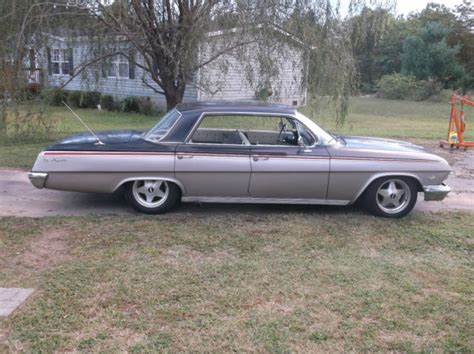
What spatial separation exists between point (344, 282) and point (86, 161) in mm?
3205

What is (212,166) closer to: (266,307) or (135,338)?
(266,307)

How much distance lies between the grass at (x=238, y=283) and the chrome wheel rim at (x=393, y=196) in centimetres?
21

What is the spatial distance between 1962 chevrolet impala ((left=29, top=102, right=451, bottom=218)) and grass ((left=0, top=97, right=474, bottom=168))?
361 centimetres

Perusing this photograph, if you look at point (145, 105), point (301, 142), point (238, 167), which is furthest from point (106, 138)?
point (145, 105)

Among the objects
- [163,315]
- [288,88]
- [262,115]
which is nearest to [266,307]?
[163,315]

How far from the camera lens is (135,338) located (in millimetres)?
3133

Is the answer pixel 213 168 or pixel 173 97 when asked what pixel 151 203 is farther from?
pixel 173 97

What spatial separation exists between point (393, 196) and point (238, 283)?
2.71m

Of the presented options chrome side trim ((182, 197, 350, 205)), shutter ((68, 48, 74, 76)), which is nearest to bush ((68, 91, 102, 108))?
shutter ((68, 48, 74, 76))

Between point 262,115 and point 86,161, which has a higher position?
point 262,115

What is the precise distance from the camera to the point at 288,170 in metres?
5.52

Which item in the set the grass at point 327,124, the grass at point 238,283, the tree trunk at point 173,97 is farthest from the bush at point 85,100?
the grass at point 238,283

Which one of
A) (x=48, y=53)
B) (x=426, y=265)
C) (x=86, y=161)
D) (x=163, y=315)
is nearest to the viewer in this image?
(x=163, y=315)

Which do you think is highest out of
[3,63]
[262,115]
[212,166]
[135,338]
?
[3,63]
